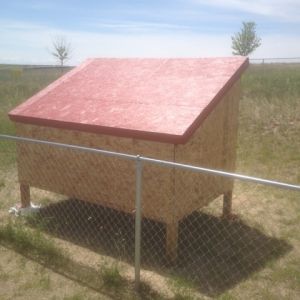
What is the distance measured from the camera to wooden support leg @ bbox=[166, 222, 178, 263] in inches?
182

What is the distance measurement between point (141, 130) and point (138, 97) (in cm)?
81

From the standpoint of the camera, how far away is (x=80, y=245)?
5.15 m

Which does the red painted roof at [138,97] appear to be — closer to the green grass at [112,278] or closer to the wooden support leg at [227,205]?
the green grass at [112,278]

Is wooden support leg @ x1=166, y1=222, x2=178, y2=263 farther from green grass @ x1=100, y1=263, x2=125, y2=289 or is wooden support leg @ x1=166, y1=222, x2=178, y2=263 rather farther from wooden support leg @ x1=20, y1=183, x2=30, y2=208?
wooden support leg @ x1=20, y1=183, x2=30, y2=208

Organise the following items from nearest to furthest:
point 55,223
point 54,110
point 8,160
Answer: point 54,110
point 55,223
point 8,160

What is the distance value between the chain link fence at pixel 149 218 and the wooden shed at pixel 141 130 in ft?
0.07

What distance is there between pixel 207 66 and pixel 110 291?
3096 millimetres

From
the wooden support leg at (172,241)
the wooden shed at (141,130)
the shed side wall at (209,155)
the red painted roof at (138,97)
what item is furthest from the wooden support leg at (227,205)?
the red painted roof at (138,97)

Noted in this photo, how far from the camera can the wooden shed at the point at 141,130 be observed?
449 cm

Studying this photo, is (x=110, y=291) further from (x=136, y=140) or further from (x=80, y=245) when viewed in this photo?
(x=136, y=140)

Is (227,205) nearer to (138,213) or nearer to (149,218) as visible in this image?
(149,218)

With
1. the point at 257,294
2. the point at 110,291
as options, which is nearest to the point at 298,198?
the point at 257,294

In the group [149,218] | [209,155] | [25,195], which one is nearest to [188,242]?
[149,218]

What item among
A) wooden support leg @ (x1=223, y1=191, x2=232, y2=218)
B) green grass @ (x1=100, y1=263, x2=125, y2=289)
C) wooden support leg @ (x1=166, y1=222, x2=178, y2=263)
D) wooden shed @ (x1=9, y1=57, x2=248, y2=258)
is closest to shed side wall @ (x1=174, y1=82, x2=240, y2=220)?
wooden shed @ (x1=9, y1=57, x2=248, y2=258)
